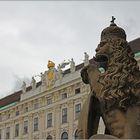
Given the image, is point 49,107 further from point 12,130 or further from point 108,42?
point 108,42

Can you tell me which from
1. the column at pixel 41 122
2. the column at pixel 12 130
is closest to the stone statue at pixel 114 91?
the column at pixel 41 122

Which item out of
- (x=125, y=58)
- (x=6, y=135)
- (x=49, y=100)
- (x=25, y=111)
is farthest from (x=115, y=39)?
(x=6, y=135)

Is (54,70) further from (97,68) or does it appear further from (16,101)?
(97,68)

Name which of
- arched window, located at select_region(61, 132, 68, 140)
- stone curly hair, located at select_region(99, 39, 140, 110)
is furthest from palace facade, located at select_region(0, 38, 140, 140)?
stone curly hair, located at select_region(99, 39, 140, 110)

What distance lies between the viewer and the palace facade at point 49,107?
40469 mm

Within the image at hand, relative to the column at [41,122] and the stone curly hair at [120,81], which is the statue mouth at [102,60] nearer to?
the stone curly hair at [120,81]

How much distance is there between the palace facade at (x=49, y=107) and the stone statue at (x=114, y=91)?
32333 mm

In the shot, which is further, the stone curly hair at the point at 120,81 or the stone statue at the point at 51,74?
the stone statue at the point at 51,74

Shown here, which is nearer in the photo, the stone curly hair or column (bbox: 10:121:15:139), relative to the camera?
the stone curly hair

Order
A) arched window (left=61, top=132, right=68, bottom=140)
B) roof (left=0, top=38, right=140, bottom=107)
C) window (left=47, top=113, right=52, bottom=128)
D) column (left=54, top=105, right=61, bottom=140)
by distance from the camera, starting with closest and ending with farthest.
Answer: roof (left=0, top=38, right=140, bottom=107) < arched window (left=61, top=132, right=68, bottom=140) < column (left=54, top=105, right=61, bottom=140) < window (left=47, top=113, right=52, bottom=128)

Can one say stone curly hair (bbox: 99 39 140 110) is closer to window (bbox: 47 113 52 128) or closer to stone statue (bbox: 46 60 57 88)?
window (bbox: 47 113 52 128)

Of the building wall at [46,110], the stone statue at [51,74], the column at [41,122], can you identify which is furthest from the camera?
the column at [41,122]

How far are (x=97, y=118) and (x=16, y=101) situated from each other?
4521cm

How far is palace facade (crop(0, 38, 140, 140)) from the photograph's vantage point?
4047cm
